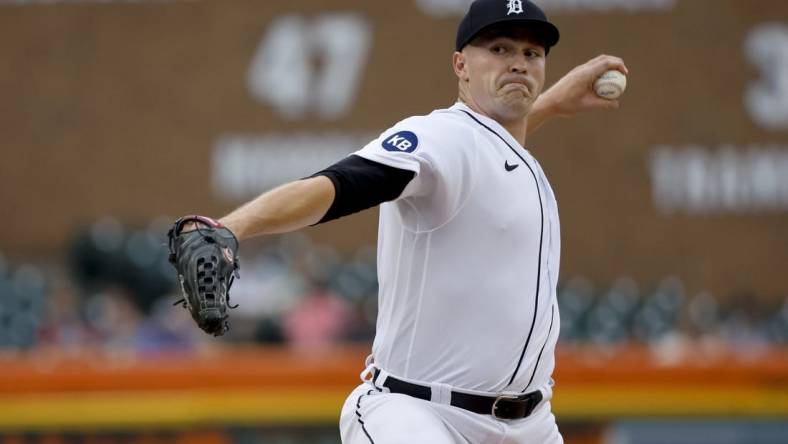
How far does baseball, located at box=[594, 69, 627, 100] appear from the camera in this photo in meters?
5.11

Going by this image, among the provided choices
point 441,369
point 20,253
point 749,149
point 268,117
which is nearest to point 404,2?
point 268,117

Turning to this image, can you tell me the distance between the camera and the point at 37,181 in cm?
1705

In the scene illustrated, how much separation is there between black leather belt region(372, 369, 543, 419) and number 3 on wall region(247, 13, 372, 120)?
12589 mm

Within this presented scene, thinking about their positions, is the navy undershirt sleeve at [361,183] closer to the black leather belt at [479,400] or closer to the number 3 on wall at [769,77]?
the black leather belt at [479,400]

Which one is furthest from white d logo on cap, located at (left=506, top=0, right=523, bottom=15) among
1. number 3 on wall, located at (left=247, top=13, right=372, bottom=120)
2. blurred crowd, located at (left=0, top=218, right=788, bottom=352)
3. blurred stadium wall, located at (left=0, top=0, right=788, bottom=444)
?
number 3 on wall, located at (left=247, top=13, right=372, bottom=120)

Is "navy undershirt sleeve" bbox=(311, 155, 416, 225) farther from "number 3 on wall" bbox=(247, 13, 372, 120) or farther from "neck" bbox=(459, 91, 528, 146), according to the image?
"number 3 on wall" bbox=(247, 13, 372, 120)

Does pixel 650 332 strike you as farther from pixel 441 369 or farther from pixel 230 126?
pixel 441 369

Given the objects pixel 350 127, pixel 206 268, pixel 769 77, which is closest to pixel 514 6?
pixel 206 268

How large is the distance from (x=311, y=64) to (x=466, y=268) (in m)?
12.7

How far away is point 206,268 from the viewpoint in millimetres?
3451

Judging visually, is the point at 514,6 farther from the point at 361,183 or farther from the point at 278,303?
the point at 278,303

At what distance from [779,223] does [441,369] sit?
13.0 metres

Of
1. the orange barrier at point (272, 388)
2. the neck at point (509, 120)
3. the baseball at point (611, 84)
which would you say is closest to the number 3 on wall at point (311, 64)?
the orange barrier at point (272, 388)

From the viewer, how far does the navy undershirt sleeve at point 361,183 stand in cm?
379
